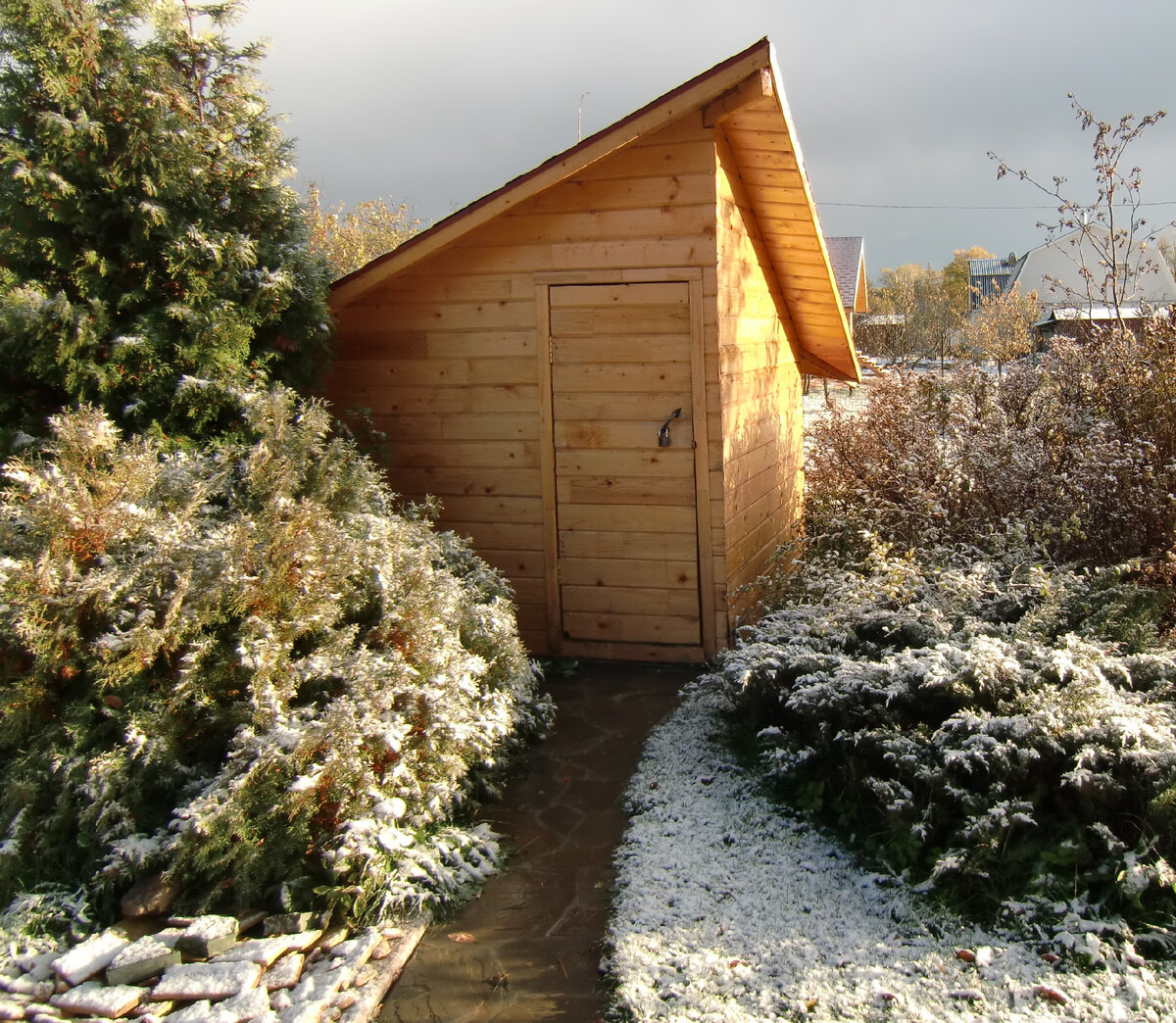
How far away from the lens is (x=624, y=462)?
6.25 meters

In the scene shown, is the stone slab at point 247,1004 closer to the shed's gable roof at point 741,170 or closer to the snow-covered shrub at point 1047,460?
the shed's gable roof at point 741,170

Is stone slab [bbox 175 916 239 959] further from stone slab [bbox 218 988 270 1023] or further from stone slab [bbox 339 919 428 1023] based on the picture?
stone slab [bbox 339 919 428 1023]

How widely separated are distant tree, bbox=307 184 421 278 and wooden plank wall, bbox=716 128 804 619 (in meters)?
9.98

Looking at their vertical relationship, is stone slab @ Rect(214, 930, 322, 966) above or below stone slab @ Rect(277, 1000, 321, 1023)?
above

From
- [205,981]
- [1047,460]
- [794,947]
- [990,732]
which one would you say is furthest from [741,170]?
[205,981]

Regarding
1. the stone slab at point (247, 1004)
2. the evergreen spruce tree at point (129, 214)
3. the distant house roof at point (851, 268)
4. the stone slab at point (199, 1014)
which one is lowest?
the stone slab at point (247, 1004)

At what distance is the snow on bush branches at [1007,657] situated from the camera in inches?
135

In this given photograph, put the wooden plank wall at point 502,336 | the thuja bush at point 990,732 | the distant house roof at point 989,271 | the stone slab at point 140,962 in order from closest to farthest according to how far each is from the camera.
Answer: the stone slab at point 140,962
the thuja bush at point 990,732
the wooden plank wall at point 502,336
the distant house roof at point 989,271

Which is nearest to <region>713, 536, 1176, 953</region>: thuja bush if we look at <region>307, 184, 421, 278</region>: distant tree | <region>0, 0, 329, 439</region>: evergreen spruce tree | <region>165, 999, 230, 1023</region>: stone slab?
<region>165, 999, 230, 1023</region>: stone slab

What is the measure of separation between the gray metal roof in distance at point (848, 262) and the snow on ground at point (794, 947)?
3333 cm

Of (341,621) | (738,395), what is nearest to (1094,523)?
(738,395)

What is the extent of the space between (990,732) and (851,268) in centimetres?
3544

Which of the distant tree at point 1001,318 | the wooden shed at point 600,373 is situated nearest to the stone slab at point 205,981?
the wooden shed at point 600,373

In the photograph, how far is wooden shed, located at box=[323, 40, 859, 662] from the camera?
5.93m
